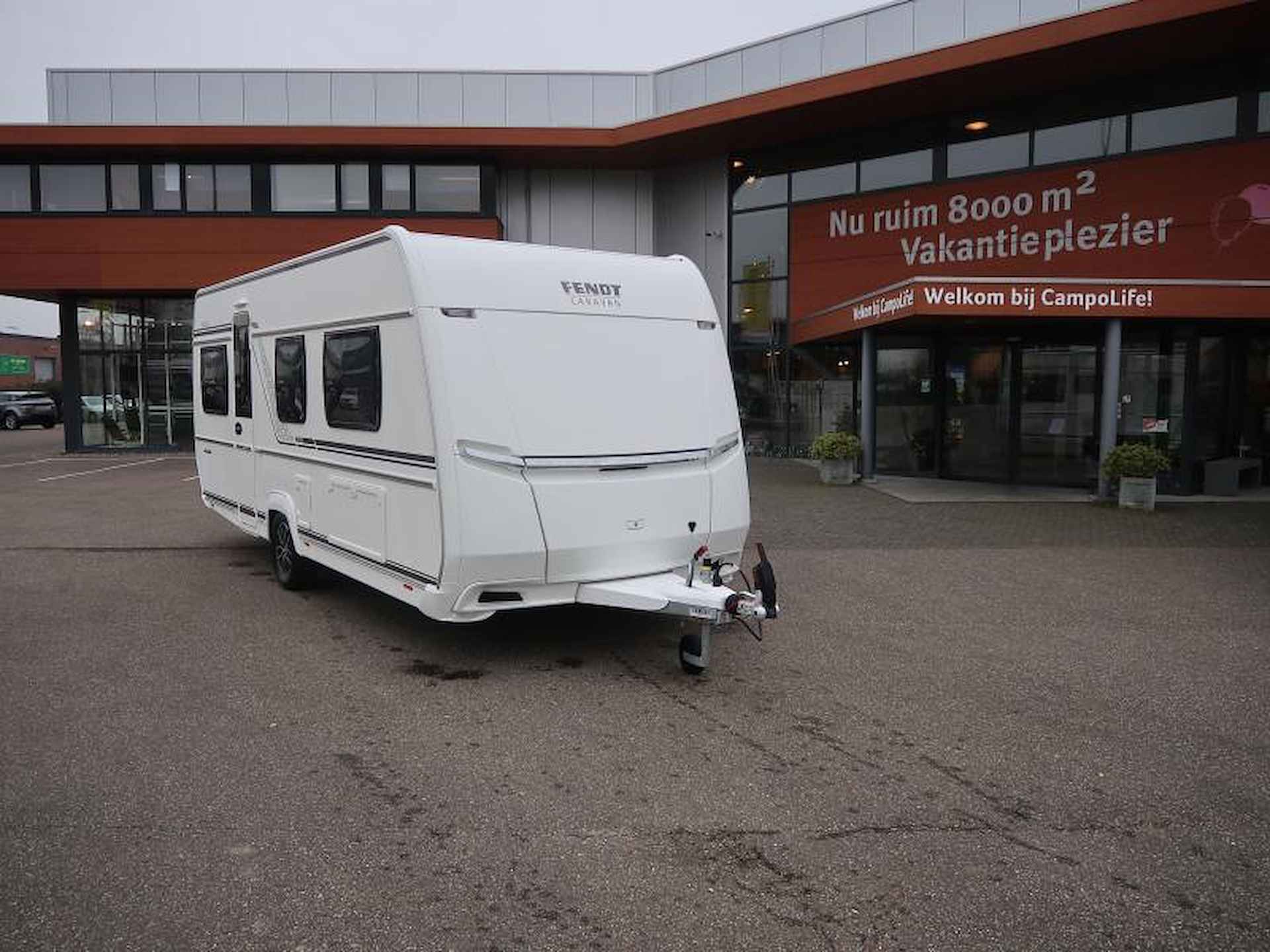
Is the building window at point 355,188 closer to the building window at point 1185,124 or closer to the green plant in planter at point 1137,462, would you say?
the building window at point 1185,124

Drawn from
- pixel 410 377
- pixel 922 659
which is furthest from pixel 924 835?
Result: pixel 410 377

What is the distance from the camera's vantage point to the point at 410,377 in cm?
604

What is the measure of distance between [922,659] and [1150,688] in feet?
4.31

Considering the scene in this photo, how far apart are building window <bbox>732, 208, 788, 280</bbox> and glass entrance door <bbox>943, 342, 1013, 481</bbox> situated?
5203 mm

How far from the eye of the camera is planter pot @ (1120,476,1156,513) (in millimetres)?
12977

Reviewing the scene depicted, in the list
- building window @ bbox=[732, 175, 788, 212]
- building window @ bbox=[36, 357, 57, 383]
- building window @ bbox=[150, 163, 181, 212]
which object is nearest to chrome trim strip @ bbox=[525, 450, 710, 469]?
building window @ bbox=[732, 175, 788, 212]

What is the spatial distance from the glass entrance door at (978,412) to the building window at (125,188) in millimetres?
17620

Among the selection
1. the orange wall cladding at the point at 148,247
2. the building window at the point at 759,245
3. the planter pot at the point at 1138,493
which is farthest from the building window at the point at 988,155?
the orange wall cladding at the point at 148,247

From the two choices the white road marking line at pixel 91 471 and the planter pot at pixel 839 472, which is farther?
the white road marking line at pixel 91 471

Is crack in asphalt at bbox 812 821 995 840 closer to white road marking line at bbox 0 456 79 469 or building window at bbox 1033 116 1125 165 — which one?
building window at bbox 1033 116 1125 165

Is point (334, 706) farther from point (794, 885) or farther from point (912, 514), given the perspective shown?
point (912, 514)

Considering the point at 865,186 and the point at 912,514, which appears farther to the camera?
the point at 865,186

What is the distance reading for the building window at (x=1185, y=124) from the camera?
1498 centimetres

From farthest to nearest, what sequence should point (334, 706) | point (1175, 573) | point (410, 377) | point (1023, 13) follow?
point (1023, 13) < point (1175, 573) < point (410, 377) < point (334, 706)
